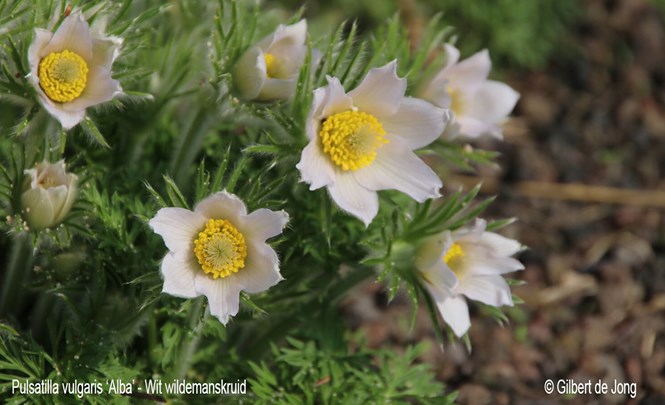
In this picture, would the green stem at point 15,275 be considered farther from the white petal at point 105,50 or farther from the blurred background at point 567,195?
the blurred background at point 567,195

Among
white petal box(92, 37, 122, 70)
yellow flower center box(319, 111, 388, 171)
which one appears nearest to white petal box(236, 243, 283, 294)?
yellow flower center box(319, 111, 388, 171)

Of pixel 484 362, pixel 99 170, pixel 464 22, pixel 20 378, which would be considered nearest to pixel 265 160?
pixel 99 170

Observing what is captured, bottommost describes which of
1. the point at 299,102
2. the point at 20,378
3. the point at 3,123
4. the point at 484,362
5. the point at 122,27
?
the point at 484,362

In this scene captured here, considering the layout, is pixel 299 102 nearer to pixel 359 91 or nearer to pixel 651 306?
pixel 359 91

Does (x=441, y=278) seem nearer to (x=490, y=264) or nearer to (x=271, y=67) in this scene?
(x=490, y=264)

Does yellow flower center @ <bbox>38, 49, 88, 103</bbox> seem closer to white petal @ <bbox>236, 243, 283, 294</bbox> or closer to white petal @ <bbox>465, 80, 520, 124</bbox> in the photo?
white petal @ <bbox>236, 243, 283, 294</bbox>

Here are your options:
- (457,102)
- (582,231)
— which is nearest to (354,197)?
(457,102)

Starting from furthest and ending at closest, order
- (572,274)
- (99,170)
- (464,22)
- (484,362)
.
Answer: (464,22) < (572,274) < (484,362) < (99,170)
